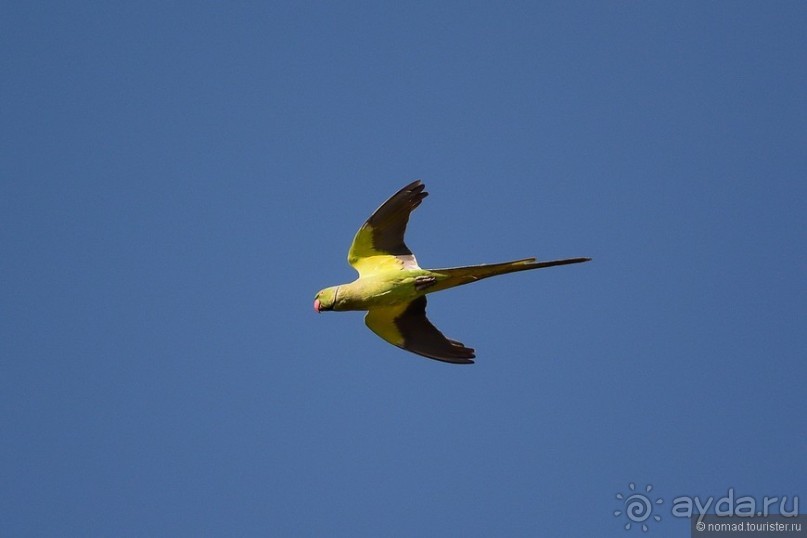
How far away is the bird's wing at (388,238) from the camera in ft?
36.6

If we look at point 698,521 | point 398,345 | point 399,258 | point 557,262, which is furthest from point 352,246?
point 698,521

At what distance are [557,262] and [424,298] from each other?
243cm

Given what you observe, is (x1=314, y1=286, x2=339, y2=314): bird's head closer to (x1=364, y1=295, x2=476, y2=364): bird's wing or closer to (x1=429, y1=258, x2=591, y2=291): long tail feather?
(x1=364, y1=295, x2=476, y2=364): bird's wing

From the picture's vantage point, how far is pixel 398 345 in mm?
11602

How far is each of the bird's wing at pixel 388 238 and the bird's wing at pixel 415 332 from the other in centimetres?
62

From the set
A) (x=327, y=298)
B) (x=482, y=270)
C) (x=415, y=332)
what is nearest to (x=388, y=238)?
(x=327, y=298)

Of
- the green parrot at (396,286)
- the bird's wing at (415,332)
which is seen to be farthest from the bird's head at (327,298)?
the bird's wing at (415,332)

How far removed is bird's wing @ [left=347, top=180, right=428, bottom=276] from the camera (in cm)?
1116

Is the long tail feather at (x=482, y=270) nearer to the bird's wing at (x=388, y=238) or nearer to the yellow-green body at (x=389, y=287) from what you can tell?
the yellow-green body at (x=389, y=287)

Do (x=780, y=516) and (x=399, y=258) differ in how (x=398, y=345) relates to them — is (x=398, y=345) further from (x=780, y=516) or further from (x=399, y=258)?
(x=780, y=516)

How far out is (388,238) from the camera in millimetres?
11273

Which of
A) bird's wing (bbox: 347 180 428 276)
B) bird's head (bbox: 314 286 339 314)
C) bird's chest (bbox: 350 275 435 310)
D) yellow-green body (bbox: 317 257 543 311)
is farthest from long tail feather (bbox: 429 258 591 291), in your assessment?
bird's head (bbox: 314 286 339 314)

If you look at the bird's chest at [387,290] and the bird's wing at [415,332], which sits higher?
the bird's chest at [387,290]

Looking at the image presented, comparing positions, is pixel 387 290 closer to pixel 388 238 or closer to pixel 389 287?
pixel 389 287
